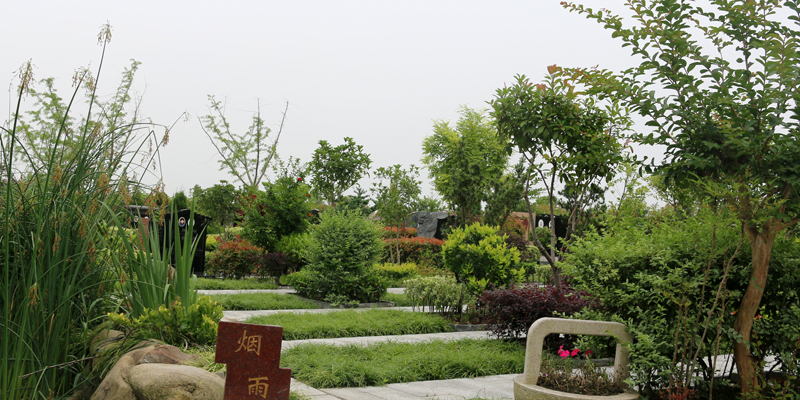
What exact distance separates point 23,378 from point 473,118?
38282 millimetres

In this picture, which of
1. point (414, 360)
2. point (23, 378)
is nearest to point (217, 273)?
point (414, 360)

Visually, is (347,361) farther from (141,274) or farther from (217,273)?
(217,273)

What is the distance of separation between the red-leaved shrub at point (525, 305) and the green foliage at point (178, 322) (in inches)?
141

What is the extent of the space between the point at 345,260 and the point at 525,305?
4821 mm

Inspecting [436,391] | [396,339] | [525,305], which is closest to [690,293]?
[436,391]

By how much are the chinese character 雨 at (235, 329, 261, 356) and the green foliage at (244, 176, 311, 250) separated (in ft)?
38.3

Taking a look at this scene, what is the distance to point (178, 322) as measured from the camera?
13.8 ft

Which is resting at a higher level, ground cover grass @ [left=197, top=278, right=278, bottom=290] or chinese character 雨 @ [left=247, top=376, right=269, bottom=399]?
chinese character 雨 @ [left=247, top=376, right=269, bottom=399]

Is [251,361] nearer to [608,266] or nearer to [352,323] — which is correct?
[608,266]

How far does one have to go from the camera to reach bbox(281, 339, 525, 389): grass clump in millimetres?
4980

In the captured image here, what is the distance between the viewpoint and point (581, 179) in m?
6.92

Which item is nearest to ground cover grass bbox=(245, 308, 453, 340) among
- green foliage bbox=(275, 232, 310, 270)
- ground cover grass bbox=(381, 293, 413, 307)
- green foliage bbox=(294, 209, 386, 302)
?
green foliage bbox=(294, 209, 386, 302)

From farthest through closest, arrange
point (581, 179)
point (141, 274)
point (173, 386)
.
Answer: point (581, 179), point (141, 274), point (173, 386)

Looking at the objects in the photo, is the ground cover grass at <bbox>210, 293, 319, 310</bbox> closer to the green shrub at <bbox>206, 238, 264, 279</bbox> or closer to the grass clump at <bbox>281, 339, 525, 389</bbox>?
the grass clump at <bbox>281, 339, 525, 389</bbox>
